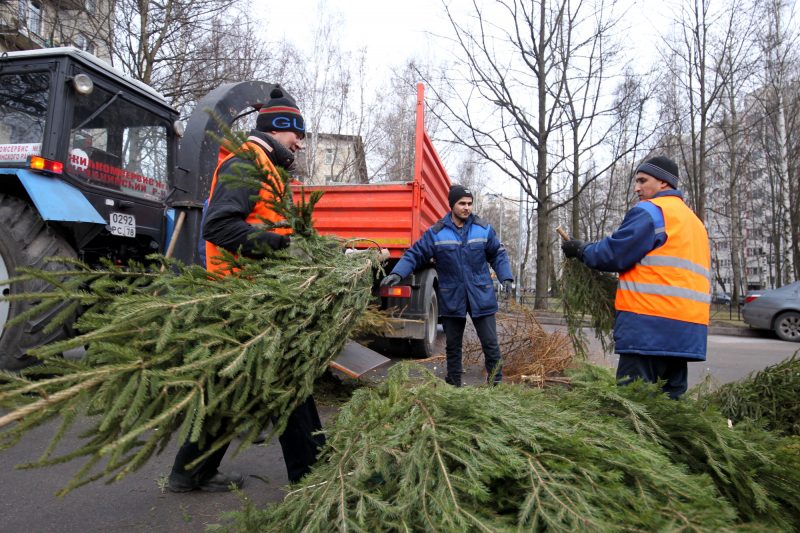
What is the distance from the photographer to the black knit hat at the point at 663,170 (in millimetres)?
2819

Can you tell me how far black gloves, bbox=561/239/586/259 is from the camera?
10.2 ft

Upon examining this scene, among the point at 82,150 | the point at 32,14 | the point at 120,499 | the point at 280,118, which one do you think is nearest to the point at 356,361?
the point at 120,499

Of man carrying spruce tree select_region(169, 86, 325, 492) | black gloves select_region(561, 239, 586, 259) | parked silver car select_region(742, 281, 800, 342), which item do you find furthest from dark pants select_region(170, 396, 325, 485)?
parked silver car select_region(742, 281, 800, 342)

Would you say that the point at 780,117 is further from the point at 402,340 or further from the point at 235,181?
the point at 235,181

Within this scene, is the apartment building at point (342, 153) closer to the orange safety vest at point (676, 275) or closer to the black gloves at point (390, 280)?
the black gloves at point (390, 280)

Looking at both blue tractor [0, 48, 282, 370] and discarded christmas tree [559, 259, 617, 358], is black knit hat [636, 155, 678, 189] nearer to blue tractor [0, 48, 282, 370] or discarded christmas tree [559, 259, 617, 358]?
discarded christmas tree [559, 259, 617, 358]

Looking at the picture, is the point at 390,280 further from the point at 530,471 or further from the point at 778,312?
the point at 778,312

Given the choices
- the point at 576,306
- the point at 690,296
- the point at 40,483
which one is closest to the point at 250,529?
the point at 40,483

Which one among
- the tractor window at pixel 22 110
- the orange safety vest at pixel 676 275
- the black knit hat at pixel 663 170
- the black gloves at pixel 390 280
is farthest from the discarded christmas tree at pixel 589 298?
the tractor window at pixel 22 110

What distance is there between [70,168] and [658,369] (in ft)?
16.1

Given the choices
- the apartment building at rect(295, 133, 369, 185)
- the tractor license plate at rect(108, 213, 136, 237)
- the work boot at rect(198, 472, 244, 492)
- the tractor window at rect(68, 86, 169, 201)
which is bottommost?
the work boot at rect(198, 472, 244, 492)

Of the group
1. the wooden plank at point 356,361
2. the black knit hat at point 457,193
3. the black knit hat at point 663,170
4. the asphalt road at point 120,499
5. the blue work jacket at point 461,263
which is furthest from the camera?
the black knit hat at point 457,193

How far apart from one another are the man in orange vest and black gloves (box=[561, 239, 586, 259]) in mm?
350

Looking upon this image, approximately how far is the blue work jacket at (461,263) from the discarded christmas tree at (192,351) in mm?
2238
